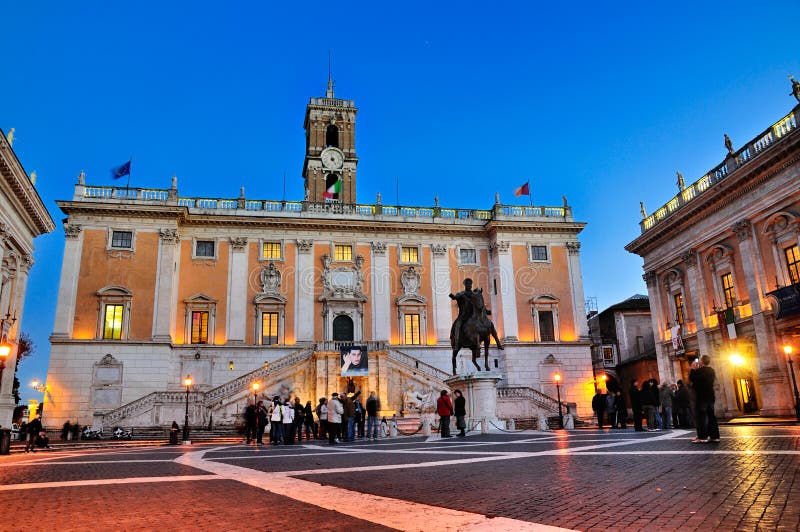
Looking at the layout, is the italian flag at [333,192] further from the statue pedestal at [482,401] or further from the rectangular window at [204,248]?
the statue pedestal at [482,401]

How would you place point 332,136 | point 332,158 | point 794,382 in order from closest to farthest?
1. point 794,382
2. point 332,158
3. point 332,136

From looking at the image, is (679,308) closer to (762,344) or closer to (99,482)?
(762,344)

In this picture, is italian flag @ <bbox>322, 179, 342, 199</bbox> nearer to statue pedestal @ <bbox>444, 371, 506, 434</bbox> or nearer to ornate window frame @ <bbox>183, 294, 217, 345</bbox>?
ornate window frame @ <bbox>183, 294, 217, 345</bbox>

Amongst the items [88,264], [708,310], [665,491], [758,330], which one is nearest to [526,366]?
[708,310]

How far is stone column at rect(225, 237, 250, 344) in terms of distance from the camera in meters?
37.7

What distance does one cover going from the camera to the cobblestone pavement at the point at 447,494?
4.54m

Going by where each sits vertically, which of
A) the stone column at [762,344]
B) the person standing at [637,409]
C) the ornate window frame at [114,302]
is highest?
the ornate window frame at [114,302]

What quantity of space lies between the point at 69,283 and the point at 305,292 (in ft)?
48.5

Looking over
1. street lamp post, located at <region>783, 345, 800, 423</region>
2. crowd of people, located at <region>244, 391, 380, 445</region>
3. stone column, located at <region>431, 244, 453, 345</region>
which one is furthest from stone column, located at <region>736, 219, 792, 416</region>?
stone column, located at <region>431, 244, 453, 345</region>

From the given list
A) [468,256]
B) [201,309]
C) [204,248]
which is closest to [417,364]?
[468,256]

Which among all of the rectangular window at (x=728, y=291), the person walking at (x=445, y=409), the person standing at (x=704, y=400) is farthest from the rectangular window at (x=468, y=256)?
the person standing at (x=704, y=400)

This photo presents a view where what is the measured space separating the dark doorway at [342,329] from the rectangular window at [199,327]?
8530mm

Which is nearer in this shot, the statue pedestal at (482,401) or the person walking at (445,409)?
the person walking at (445,409)

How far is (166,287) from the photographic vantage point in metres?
36.8
